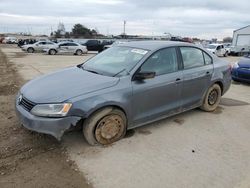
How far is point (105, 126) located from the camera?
4223 millimetres

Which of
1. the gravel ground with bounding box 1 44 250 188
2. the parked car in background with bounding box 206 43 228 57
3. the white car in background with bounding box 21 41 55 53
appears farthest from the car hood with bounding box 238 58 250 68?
the white car in background with bounding box 21 41 55 53

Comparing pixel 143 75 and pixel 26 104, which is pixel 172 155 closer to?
pixel 143 75

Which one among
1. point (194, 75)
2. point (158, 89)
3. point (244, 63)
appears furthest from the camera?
point (244, 63)

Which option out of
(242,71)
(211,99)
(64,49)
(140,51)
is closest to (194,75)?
(211,99)

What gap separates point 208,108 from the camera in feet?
19.8

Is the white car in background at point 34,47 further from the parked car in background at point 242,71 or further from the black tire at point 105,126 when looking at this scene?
the black tire at point 105,126

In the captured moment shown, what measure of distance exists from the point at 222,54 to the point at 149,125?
28.1 m

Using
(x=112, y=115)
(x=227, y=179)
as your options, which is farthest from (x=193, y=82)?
(x=227, y=179)

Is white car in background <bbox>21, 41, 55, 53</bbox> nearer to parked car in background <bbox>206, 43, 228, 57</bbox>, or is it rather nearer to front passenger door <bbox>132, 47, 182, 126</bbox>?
parked car in background <bbox>206, 43, 228, 57</bbox>

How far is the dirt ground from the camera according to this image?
3326 mm

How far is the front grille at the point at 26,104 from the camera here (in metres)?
3.94

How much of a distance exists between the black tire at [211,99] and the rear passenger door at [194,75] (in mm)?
222

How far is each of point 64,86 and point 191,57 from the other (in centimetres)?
264

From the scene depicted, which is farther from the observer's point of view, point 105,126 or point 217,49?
point 217,49
